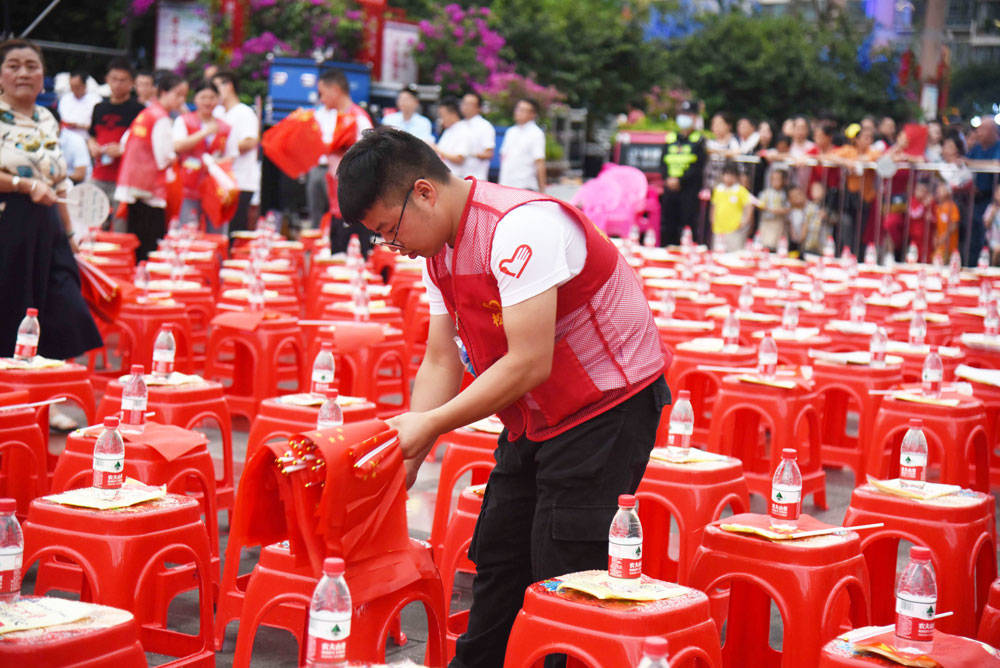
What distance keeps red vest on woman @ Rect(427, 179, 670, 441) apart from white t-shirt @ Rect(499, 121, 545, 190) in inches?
379

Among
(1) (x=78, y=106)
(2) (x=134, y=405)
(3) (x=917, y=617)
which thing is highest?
(1) (x=78, y=106)

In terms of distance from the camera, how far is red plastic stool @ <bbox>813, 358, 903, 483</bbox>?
6.08m

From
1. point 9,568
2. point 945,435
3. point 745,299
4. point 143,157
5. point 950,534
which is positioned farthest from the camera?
point 143,157

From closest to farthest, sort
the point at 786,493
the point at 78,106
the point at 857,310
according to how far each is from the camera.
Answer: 1. the point at 786,493
2. the point at 857,310
3. the point at 78,106

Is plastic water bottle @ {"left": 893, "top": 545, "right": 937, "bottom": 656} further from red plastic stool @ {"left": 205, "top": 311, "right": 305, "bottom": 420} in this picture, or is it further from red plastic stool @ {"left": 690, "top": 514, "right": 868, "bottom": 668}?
red plastic stool @ {"left": 205, "top": 311, "right": 305, "bottom": 420}

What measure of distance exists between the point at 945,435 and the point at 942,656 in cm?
271

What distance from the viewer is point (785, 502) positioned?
3377 mm

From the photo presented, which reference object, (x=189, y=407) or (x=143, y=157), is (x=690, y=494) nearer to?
(x=189, y=407)

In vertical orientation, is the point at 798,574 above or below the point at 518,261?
below

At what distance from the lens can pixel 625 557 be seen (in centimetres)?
274

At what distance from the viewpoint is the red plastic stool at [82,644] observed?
7.93ft

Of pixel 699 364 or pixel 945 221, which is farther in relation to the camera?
pixel 945 221

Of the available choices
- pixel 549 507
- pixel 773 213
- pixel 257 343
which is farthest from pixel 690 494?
pixel 773 213

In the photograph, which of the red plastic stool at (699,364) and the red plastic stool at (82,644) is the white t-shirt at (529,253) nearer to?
the red plastic stool at (82,644)
